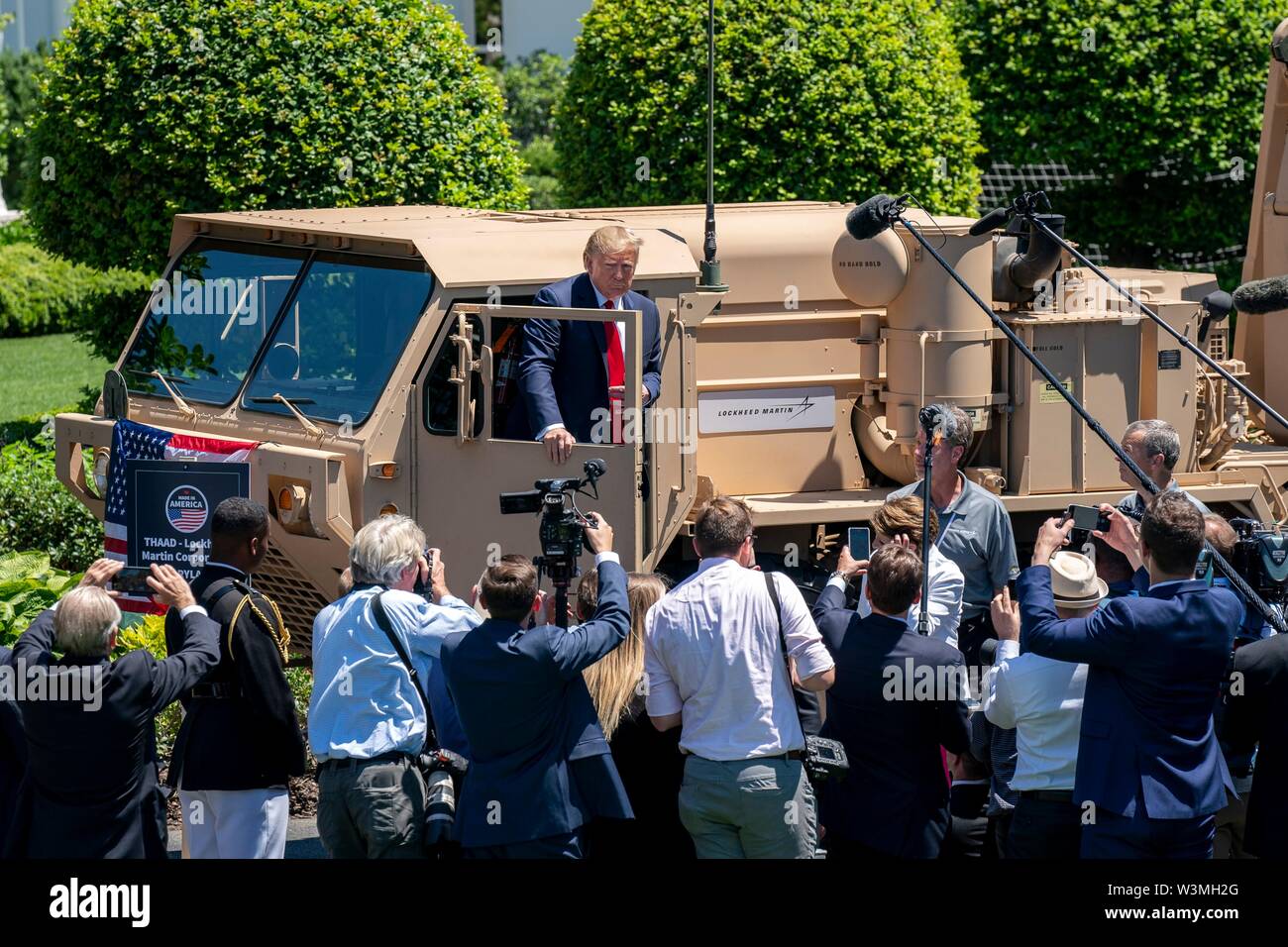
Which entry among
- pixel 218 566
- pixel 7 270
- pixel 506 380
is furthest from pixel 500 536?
pixel 7 270

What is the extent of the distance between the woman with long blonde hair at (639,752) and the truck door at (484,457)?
172 centimetres

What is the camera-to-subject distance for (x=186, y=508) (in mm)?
8031

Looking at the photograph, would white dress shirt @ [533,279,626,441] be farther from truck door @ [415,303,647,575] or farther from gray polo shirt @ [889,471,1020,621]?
gray polo shirt @ [889,471,1020,621]

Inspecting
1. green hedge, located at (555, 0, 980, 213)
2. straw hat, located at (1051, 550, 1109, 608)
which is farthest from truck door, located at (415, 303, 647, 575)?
green hedge, located at (555, 0, 980, 213)

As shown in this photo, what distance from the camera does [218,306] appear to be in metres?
9.33

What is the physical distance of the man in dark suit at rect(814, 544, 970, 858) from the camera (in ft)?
20.4

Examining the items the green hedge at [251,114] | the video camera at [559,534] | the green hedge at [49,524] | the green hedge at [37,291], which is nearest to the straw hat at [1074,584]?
the video camera at [559,534]

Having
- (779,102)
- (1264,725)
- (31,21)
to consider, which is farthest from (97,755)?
(31,21)

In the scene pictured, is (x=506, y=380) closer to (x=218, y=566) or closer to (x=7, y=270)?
(x=218, y=566)

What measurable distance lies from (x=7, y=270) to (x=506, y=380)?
20.9 metres

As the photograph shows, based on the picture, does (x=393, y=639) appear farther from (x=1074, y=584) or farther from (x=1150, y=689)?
(x=1150, y=689)

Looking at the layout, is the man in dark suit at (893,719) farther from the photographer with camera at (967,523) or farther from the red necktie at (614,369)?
the red necktie at (614,369)

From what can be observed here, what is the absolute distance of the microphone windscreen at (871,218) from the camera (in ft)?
25.8

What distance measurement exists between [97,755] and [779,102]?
9830mm
